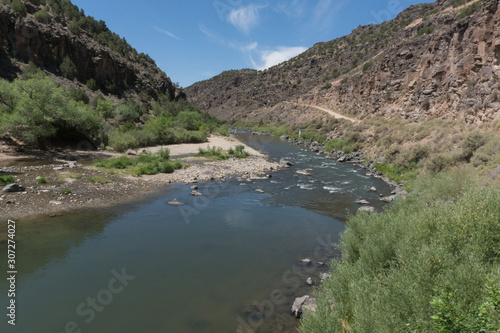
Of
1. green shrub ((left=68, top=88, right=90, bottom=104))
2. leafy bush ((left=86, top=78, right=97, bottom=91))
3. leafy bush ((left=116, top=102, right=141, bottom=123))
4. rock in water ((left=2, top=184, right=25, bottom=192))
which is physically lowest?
rock in water ((left=2, top=184, right=25, bottom=192))

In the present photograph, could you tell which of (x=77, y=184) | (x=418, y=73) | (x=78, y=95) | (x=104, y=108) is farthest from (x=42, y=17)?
(x=418, y=73)

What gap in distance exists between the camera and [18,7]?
167 feet

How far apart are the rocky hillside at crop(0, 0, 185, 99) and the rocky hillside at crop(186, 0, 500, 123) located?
50818mm

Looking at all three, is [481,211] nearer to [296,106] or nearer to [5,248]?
[5,248]

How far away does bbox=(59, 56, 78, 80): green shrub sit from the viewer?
175 ft

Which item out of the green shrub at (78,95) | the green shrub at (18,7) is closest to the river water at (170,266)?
the green shrub at (78,95)

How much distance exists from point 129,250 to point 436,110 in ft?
117

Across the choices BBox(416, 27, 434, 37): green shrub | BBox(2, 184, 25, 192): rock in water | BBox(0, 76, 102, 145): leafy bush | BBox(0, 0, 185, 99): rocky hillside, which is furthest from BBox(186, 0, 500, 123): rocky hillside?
BBox(0, 0, 185, 99): rocky hillside

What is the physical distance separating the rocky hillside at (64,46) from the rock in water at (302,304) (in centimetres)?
5461

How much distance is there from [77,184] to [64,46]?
179 ft

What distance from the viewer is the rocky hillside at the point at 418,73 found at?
25.7 m

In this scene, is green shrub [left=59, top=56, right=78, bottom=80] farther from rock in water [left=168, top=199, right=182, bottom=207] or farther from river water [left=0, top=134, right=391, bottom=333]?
rock in water [left=168, top=199, right=182, bottom=207]

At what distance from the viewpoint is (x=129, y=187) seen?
18281mm

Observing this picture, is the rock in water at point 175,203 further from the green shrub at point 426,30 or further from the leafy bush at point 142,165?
the green shrub at point 426,30
